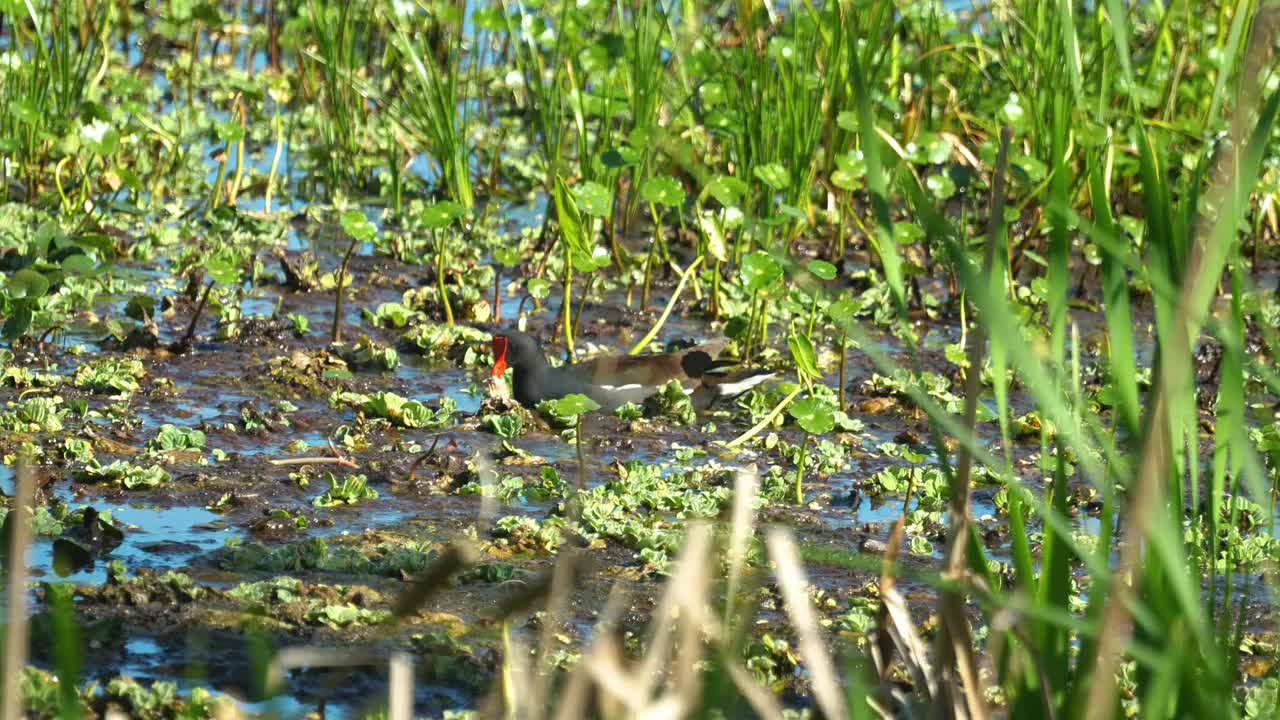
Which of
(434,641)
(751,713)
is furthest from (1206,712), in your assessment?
(434,641)

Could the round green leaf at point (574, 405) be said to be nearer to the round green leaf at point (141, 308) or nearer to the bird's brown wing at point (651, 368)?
the bird's brown wing at point (651, 368)

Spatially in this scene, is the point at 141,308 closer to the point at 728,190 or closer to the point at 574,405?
the point at 574,405

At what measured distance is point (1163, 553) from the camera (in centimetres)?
185

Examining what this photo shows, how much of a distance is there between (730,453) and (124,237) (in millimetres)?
2989

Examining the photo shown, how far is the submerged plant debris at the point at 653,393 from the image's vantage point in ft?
7.09

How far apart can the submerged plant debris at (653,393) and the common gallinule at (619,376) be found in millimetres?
75

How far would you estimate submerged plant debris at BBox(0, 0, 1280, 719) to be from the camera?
2.16 m

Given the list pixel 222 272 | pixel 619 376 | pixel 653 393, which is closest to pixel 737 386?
pixel 653 393

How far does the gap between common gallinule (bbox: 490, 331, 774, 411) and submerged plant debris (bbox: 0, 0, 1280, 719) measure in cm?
8

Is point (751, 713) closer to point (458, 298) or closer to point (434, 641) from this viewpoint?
point (434, 641)

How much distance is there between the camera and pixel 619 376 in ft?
17.5

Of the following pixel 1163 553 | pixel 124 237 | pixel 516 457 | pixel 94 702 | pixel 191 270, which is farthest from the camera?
pixel 124 237

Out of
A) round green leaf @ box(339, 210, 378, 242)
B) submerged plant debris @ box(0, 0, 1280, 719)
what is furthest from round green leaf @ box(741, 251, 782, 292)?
round green leaf @ box(339, 210, 378, 242)

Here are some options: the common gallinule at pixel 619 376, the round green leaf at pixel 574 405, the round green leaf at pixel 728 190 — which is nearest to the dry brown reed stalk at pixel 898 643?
the round green leaf at pixel 574 405
